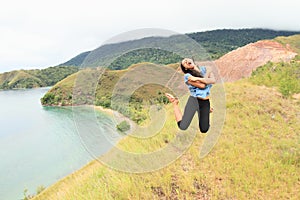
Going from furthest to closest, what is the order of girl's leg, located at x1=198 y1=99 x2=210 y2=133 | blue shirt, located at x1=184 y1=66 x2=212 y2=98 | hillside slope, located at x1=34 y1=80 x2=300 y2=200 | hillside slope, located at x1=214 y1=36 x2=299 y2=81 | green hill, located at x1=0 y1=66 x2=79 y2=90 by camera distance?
green hill, located at x1=0 y1=66 x2=79 y2=90 → hillside slope, located at x1=214 y1=36 x2=299 y2=81 → hillside slope, located at x1=34 y1=80 x2=300 y2=200 → girl's leg, located at x1=198 y1=99 x2=210 y2=133 → blue shirt, located at x1=184 y1=66 x2=212 y2=98

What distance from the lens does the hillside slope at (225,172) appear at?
13.4 ft

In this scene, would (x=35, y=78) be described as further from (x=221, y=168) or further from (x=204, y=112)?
(x=204, y=112)

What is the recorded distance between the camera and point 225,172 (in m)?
4.60

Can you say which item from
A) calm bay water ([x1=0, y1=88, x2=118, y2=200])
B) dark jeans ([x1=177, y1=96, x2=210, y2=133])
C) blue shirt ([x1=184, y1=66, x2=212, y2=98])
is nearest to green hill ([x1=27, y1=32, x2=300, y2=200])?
calm bay water ([x1=0, y1=88, x2=118, y2=200])

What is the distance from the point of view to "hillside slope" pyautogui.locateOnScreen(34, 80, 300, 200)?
13.4 ft

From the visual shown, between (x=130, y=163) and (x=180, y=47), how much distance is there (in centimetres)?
248

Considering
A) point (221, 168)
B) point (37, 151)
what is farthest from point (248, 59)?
point (37, 151)

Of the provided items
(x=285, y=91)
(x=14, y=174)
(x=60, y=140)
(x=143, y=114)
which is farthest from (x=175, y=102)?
→ (x=60, y=140)

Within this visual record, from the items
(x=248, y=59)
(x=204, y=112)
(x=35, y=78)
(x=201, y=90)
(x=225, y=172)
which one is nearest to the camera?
(x=201, y=90)

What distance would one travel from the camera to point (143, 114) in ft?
22.0

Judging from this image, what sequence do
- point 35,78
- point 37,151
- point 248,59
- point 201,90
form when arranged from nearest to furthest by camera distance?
point 201,90 < point 248,59 < point 37,151 < point 35,78

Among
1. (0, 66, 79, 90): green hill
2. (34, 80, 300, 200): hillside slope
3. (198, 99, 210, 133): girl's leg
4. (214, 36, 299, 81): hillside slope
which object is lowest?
(0, 66, 79, 90): green hill

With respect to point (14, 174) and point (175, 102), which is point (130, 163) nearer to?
point (175, 102)

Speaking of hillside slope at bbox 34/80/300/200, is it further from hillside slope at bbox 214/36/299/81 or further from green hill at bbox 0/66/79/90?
green hill at bbox 0/66/79/90
